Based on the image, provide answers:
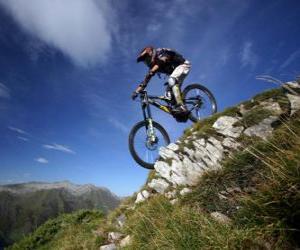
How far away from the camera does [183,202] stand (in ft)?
17.9

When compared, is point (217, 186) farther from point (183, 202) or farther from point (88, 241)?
point (88, 241)

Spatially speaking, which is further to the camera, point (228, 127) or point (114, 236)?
point (228, 127)

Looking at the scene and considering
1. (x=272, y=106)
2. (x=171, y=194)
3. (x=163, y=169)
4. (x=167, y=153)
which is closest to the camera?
(x=171, y=194)

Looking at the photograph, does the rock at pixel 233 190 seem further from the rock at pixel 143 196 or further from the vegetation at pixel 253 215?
the rock at pixel 143 196

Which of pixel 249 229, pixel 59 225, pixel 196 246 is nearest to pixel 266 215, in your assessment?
pixel 249 229

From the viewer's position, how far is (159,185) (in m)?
8.52

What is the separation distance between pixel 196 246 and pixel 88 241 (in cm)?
608

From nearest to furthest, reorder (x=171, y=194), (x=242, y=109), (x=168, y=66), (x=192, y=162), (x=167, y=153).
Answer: (x=171, y=194) → (x=192, y=162) → (x=242, y=109) → (x=167, y=153) → (x=168, y=66)

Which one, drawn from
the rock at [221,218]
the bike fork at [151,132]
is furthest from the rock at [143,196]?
the rock at [221,218]

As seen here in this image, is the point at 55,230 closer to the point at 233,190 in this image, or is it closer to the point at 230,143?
the point at 230,143

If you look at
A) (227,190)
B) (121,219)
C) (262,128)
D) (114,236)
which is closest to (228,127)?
(262,128)

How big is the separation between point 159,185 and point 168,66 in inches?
210

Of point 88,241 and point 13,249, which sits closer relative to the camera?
point 88,241

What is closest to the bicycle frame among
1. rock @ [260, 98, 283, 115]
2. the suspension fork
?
the suspension fork
